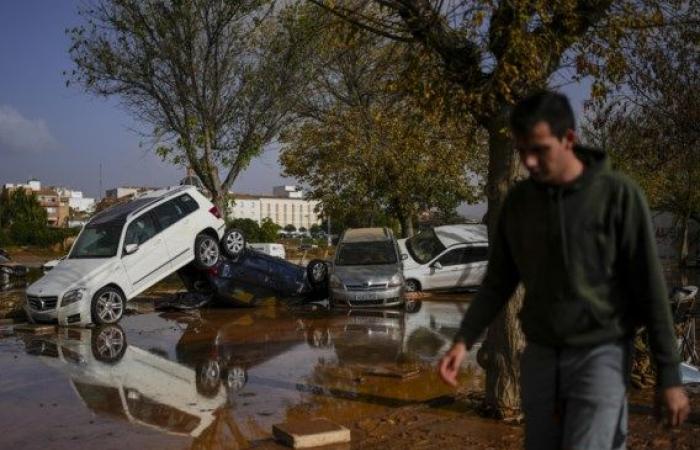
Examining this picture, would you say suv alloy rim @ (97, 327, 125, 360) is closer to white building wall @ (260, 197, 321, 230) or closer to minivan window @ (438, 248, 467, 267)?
minivan window @ (438, 248, 467, 267)

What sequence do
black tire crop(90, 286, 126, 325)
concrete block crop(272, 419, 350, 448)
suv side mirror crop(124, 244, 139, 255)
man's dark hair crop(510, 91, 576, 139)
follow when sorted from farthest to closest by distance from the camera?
1. suv side mirror crop(124, 244, 139, 255)
2. black tire crop(90, 286, 126, 325)
3. concrete block crop(272, 419, 350, 448)
4. man's dark hair crop(510, 91, 576, 139)

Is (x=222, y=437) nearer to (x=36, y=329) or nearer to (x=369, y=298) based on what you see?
(x=36, y=329)

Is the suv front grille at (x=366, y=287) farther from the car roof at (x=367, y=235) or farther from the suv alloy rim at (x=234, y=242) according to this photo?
the suv alloy rim at (x=234, y=242)

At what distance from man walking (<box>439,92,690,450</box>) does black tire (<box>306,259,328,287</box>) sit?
15.9m

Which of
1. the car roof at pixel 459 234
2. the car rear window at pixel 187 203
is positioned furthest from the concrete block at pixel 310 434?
the car roof at pixel 459 234

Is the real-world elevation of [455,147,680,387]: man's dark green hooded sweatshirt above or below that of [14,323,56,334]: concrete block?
above

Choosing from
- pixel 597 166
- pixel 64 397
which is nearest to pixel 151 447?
pixel 64 397

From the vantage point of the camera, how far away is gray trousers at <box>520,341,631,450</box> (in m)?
2.74

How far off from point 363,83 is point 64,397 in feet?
69.0

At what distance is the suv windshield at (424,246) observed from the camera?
21875mm

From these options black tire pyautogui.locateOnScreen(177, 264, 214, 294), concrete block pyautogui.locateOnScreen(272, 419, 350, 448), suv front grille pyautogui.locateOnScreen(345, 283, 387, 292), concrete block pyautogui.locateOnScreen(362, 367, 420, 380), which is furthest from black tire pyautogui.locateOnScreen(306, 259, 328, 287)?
concrete block pyautogui.locateOnScreen(272, 419, 350, 448)

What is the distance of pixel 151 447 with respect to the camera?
6.57m

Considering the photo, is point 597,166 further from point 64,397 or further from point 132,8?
point 132,8

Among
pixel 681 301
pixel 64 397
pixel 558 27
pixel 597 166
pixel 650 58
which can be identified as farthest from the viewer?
pixel 650 58
